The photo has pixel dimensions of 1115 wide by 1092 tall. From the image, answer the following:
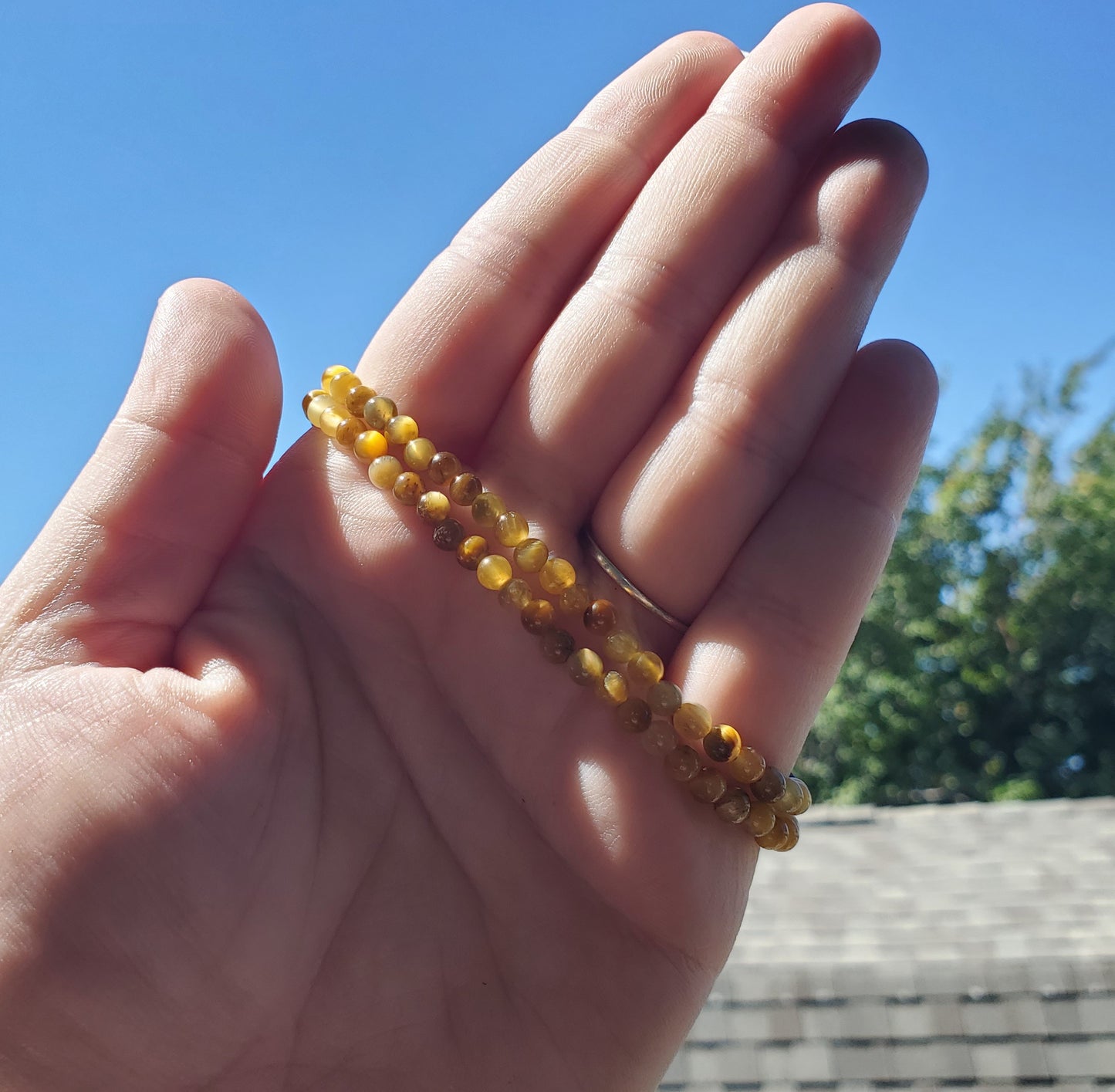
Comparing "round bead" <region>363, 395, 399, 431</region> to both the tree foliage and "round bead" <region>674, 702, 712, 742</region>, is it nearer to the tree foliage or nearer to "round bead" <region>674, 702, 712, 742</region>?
"round bead" <region>674, 702, 712, 742</region>

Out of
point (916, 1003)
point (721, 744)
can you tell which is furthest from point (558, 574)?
point (916, 1003)

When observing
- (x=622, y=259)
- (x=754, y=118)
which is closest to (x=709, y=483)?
(x=622, y=259)

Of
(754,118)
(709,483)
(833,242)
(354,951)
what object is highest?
(754,118)

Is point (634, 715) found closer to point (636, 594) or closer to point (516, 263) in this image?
point (636, 594)

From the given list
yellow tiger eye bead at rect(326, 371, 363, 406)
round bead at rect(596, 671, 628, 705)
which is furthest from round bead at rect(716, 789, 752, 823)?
yellow tiger eye bead at rect(326, 371, 363, 406)

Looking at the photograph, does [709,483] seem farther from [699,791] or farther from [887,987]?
[887,987]
